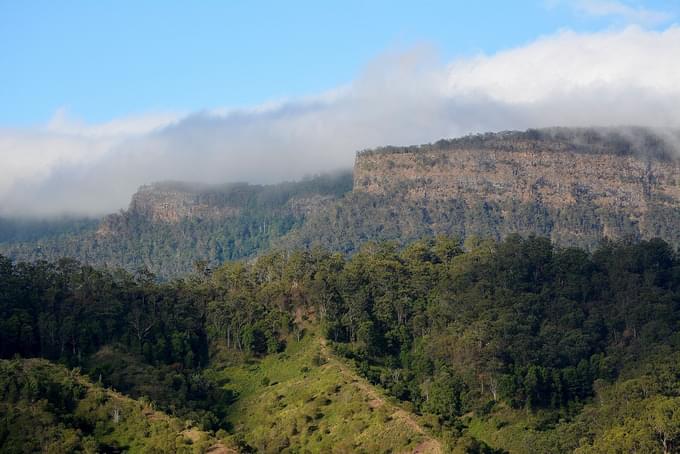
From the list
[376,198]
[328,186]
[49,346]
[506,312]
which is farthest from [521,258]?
[328,186]

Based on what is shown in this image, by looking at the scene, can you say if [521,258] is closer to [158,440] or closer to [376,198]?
[158,440]

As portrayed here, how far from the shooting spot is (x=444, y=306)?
96.6m

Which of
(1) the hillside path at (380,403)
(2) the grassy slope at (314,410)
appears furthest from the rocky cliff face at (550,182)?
(2) the grassy slope at (314,410)

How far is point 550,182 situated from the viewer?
15500 centimetres

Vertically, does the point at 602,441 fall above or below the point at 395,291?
below

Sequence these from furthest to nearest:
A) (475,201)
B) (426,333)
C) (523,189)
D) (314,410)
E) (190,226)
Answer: (190,226) < (475,201) < (523,189) < (426,333) < (314,410)

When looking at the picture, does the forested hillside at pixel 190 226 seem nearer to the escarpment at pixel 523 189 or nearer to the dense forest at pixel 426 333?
the escarpment at pixel 523 189

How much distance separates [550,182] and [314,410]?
83208 mm

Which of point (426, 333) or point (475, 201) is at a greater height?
point (475, 201)

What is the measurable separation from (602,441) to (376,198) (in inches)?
3716

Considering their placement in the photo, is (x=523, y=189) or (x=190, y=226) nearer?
(x=523, y=189)

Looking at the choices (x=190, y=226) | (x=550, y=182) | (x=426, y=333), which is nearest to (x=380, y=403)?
(x=426, y=333)

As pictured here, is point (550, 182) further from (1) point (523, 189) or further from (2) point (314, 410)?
(2) point (314, 410)

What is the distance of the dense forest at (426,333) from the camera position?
80.9 m
